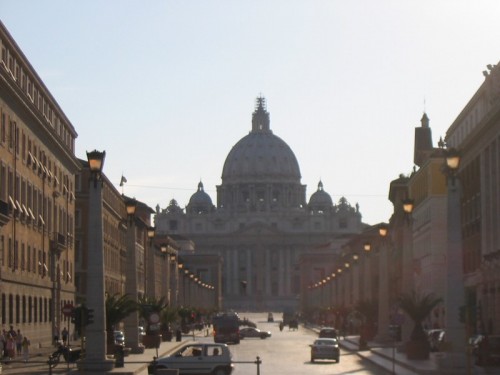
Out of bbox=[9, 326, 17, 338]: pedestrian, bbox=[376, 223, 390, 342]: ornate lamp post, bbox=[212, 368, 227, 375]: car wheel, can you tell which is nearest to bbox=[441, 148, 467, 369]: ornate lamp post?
bbox=[212, 368, 227, 375]: car wheel

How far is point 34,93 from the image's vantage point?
76125 millimetres

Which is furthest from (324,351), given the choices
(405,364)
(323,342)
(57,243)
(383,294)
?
(57,243)

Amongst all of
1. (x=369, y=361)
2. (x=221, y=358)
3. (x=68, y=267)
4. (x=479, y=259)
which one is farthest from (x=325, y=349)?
(x=68, y=267)

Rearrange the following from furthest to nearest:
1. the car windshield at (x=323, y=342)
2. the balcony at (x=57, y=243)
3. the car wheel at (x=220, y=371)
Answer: the balcony at (x=57, y=243)
the car windshield at (x=323, y=342)
the car wheel at (x=220, y=371)

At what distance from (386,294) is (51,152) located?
19362 millimetres

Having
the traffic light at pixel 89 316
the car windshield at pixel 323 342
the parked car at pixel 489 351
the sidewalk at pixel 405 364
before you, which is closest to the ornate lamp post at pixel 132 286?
the car windshield at pixel 323 342

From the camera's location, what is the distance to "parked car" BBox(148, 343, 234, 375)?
46.3 metres

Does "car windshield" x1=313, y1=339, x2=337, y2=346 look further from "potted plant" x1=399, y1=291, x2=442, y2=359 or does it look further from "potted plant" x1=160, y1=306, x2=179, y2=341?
"potted plant" x1=160, y1=306, x2=179, y2=341

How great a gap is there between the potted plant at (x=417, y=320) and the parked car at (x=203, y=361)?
43.1ft

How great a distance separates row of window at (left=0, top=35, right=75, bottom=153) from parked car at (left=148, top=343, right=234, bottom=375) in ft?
52.0

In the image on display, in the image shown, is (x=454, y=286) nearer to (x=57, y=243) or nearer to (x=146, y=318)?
(x=146, y=318)

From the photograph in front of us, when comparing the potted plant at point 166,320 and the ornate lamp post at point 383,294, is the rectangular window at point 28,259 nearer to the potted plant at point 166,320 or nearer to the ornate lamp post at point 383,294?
the potted plant at point 166,320

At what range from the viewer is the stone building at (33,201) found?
63.5 metres

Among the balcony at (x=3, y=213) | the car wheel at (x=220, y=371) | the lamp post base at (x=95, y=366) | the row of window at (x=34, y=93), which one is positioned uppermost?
the row of window at (x=34, y=93)
